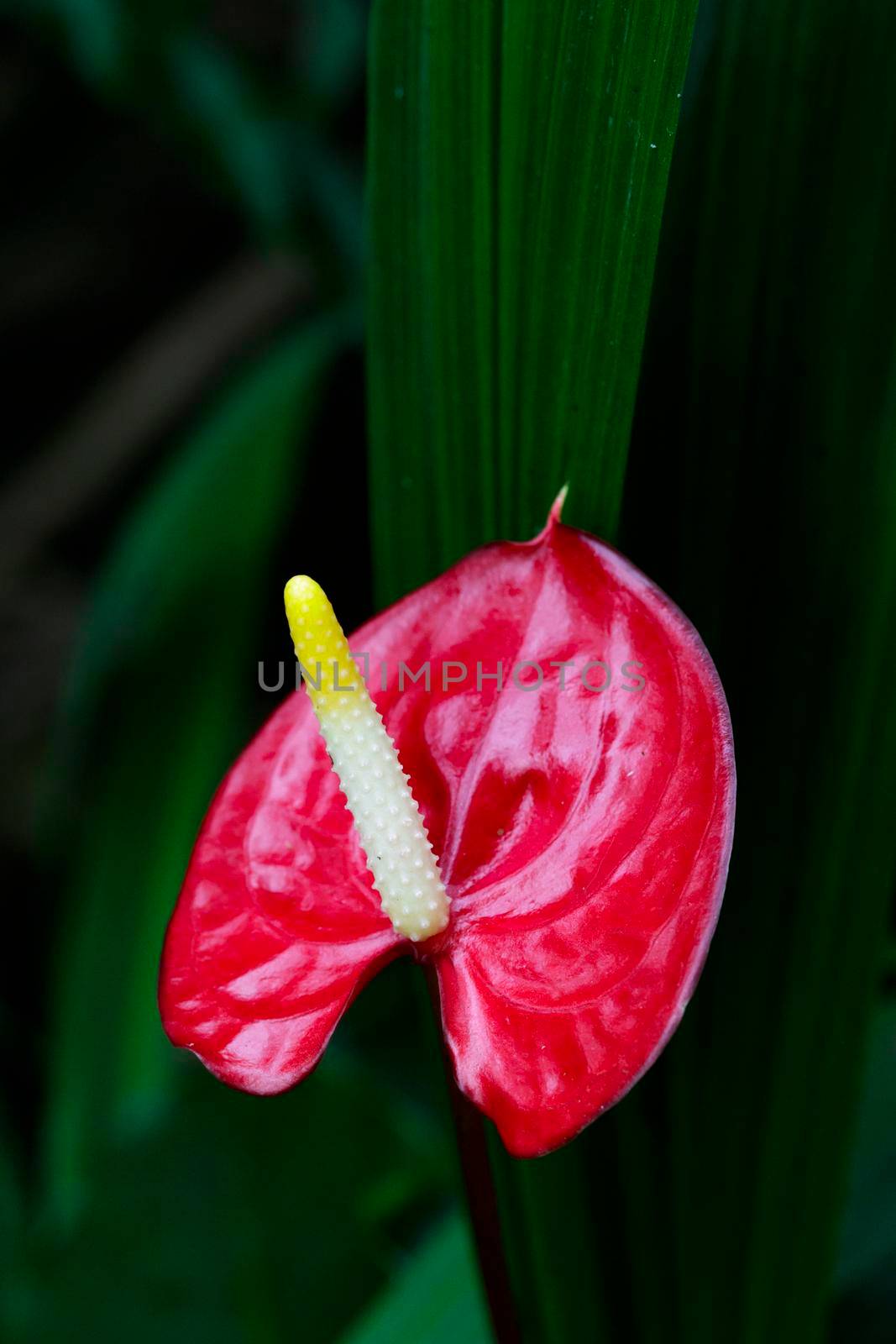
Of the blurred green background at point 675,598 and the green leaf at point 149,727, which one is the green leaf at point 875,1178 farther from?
the green leaf at point 149,727

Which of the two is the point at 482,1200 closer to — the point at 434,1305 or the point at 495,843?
the point at 495,843

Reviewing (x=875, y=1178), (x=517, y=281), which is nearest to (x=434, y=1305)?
(x=875, y=1178)

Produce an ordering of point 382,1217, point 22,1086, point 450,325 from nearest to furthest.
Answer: point 450,325, point 382,1217, point 22,1086

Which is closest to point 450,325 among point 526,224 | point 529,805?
point 526,224

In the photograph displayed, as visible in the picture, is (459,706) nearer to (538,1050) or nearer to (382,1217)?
(538,1050)

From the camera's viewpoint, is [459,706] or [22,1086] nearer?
[459,706]

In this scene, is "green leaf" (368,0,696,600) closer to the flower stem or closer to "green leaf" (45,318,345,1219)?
the flower stem
